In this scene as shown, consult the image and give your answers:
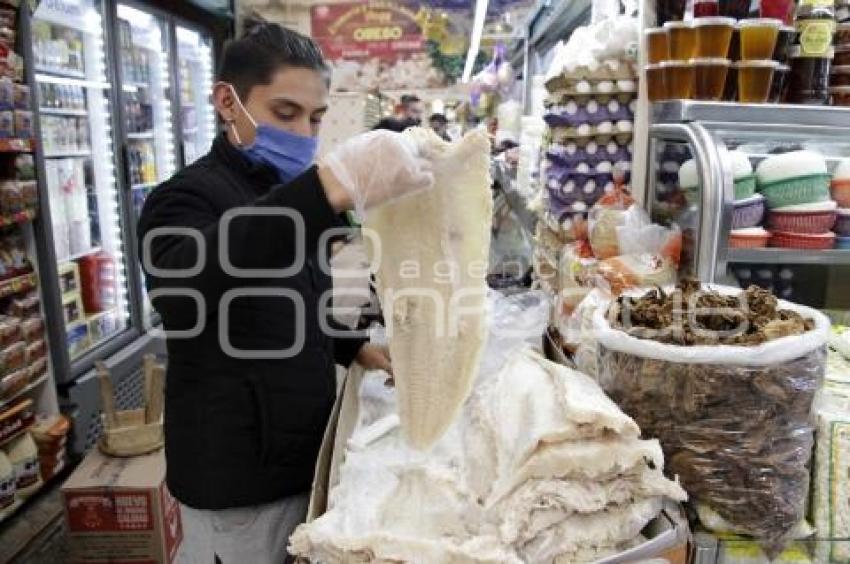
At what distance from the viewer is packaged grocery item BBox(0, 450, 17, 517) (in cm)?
324

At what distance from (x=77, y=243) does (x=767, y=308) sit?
469cm

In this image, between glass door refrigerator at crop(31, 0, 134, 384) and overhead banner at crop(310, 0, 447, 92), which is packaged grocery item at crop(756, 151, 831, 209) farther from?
overhead banner at crop(310, 0, 447, 92)

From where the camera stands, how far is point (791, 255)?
167 cm

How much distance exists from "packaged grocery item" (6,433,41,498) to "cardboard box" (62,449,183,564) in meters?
0.68

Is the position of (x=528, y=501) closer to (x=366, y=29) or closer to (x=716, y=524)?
(x=716, y=524)

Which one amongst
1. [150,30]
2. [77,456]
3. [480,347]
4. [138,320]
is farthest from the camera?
[150,30]

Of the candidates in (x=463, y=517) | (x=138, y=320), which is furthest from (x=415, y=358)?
(x=138, y=320)

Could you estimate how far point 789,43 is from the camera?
1.78m

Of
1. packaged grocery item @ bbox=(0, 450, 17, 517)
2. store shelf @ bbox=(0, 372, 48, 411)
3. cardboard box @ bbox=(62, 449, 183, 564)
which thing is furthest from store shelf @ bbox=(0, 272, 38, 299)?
cardboard box @ bbox=(62, 449, 183, 564)

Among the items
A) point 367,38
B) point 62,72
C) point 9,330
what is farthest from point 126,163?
point 367,38

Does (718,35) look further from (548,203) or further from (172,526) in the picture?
(172,526)

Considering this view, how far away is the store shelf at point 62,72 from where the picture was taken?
4186 mm

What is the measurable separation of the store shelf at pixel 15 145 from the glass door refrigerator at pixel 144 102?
146 centimetres

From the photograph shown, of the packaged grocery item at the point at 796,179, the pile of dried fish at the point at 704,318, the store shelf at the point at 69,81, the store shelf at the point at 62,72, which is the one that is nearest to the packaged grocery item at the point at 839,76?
the packaged grocery item at the point at 796,179
